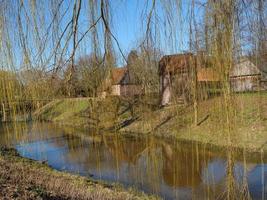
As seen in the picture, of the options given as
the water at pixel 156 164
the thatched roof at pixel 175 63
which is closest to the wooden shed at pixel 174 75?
the thatched roof at pixel 175 63

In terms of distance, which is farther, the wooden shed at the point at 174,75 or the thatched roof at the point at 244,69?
the wooden shed at the point at 174,75

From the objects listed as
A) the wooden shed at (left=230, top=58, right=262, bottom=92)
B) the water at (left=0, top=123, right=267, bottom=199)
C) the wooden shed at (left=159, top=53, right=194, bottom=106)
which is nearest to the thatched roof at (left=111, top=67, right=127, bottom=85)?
the wooden shed at (left=159, top=53, right=194, bottom=106)

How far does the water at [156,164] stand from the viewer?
2213 millimetres

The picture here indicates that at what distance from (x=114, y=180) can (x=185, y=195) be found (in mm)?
1720

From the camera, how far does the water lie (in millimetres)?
2213

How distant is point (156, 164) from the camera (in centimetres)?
220

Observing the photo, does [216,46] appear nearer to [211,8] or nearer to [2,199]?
[211,8]

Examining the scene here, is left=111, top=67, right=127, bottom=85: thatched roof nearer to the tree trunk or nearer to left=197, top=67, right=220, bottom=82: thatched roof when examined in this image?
the tree trunk

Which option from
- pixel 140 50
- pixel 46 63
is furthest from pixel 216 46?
pixel 46 63

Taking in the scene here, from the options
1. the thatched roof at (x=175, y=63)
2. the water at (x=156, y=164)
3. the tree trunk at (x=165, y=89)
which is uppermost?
the thatched roof at (x=175, y=63)

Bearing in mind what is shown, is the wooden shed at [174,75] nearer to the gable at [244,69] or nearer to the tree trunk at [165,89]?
the tree trunk at [165,89]

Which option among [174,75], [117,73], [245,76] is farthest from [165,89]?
[245,76]

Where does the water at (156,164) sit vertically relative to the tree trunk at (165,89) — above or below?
below

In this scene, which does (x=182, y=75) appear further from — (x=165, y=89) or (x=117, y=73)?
(x=117, y=73)
